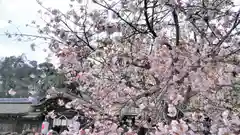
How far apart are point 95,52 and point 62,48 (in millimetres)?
348

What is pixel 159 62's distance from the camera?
2668mm

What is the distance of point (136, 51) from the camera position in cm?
332

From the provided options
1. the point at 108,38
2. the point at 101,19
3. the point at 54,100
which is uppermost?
the point at 101,19

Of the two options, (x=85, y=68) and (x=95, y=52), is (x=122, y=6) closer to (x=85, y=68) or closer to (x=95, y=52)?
(x=95, y=52)

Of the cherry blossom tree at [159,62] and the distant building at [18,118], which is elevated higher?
the cherry blossom tree at [159,62]

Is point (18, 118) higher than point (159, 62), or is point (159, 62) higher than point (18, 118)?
point (159, 62)

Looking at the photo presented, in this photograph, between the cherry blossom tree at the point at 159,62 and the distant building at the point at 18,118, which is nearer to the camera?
the cherry blossom tree at the point at 159,62

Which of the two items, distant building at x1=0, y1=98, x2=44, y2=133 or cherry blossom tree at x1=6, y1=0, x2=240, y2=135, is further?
distant building at x1=0, y1=98, x2=44, y2=133

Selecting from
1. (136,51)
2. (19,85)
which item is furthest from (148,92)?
(19,85)

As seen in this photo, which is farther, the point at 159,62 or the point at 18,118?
the point at 18,118

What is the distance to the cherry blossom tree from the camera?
2.52 m

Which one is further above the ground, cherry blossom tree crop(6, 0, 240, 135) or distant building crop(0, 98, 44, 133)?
cherry blossom tree crop(6, 0, 240, 135)

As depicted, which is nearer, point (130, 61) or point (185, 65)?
point (185, 65)

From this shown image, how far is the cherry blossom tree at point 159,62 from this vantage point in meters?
2.52
